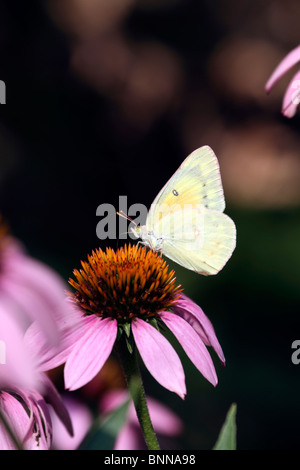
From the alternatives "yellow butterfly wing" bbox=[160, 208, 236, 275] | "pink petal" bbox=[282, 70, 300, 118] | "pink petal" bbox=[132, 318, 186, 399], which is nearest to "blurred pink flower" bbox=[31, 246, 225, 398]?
"pink petal" bbox=[132, 318, 186, 399]

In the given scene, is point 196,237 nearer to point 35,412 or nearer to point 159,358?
point 159,358

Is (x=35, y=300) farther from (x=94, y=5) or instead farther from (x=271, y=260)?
(x=94, y=5)

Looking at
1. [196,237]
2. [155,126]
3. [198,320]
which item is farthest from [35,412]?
[155,126]

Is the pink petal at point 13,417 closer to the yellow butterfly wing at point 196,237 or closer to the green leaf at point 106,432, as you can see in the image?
the green leaf at point 106,432

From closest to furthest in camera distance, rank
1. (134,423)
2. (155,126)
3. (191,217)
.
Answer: (191,217) < (134,423) < (155,126)

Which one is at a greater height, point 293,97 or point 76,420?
point 293,97

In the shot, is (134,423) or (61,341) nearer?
(61,341)

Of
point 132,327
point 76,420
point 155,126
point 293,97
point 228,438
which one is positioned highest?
point 155,126
